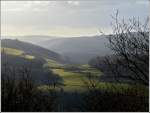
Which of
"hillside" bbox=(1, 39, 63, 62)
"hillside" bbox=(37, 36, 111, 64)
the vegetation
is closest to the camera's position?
the vegetation

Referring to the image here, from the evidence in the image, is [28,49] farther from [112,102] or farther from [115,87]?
[112,102]

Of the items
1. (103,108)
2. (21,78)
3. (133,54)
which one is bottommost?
(103,108)

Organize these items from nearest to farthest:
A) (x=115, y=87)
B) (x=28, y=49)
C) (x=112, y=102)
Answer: (x=112, y=102), (x=115, y=87), (x=28, y=49)

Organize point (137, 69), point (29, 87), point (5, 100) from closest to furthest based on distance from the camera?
point (5, 100) → point (137, 69) → point (29, 87)

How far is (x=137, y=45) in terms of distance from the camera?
815cm

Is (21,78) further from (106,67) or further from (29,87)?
(106,67)

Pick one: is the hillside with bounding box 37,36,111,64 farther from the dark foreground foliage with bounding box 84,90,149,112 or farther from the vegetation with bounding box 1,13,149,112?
the dark foreground foliage with bounding box 84,90,149,112

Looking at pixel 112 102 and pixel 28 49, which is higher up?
pixel 28 49

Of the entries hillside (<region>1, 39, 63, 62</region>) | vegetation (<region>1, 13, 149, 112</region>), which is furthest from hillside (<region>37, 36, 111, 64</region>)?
hillside (<region>1, 39, 63, 62</region>)

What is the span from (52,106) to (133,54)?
222 centimetres

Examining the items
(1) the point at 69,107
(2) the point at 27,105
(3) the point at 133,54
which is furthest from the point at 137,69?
(2) the point at 27,105

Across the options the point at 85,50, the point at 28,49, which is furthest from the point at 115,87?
the point at 85,50

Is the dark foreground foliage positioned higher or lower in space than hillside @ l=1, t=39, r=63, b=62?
lower

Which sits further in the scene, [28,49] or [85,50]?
[85,50]
